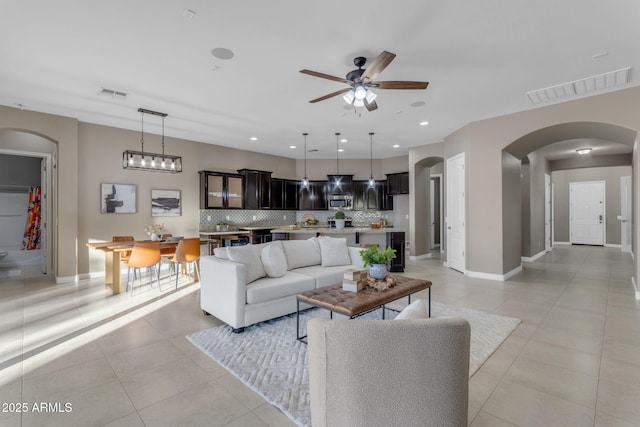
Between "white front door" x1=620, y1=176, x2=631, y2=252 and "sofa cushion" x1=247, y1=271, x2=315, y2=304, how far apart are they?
11216 mm

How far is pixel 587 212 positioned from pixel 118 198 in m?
14.0

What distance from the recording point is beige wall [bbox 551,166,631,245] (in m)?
9.92

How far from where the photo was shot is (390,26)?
2.95 m

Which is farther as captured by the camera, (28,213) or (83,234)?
(28,213)

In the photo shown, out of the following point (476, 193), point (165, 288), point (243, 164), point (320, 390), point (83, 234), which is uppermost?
point (243, 164)

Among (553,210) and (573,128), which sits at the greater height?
(573,128)

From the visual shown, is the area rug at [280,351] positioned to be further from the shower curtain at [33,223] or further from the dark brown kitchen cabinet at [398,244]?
the shower curtain at [33,223]

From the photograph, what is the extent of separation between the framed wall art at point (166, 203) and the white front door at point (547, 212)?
10.4m

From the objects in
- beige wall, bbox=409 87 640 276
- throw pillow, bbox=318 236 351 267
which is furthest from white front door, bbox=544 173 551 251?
throw pillow, bbox=318 236 351 267

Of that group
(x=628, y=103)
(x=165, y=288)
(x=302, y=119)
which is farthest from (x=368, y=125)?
(x=165, y=288)

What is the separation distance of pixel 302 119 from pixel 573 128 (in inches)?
186

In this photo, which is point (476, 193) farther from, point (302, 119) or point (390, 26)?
point (390, 26)

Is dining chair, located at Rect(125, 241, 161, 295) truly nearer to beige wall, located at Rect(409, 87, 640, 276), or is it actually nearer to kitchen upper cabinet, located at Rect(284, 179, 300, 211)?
kitchen upper cabinet, located at Rect(284, 179, 300, 211)

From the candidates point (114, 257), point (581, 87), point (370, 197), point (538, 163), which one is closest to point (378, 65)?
point (581, 87)
